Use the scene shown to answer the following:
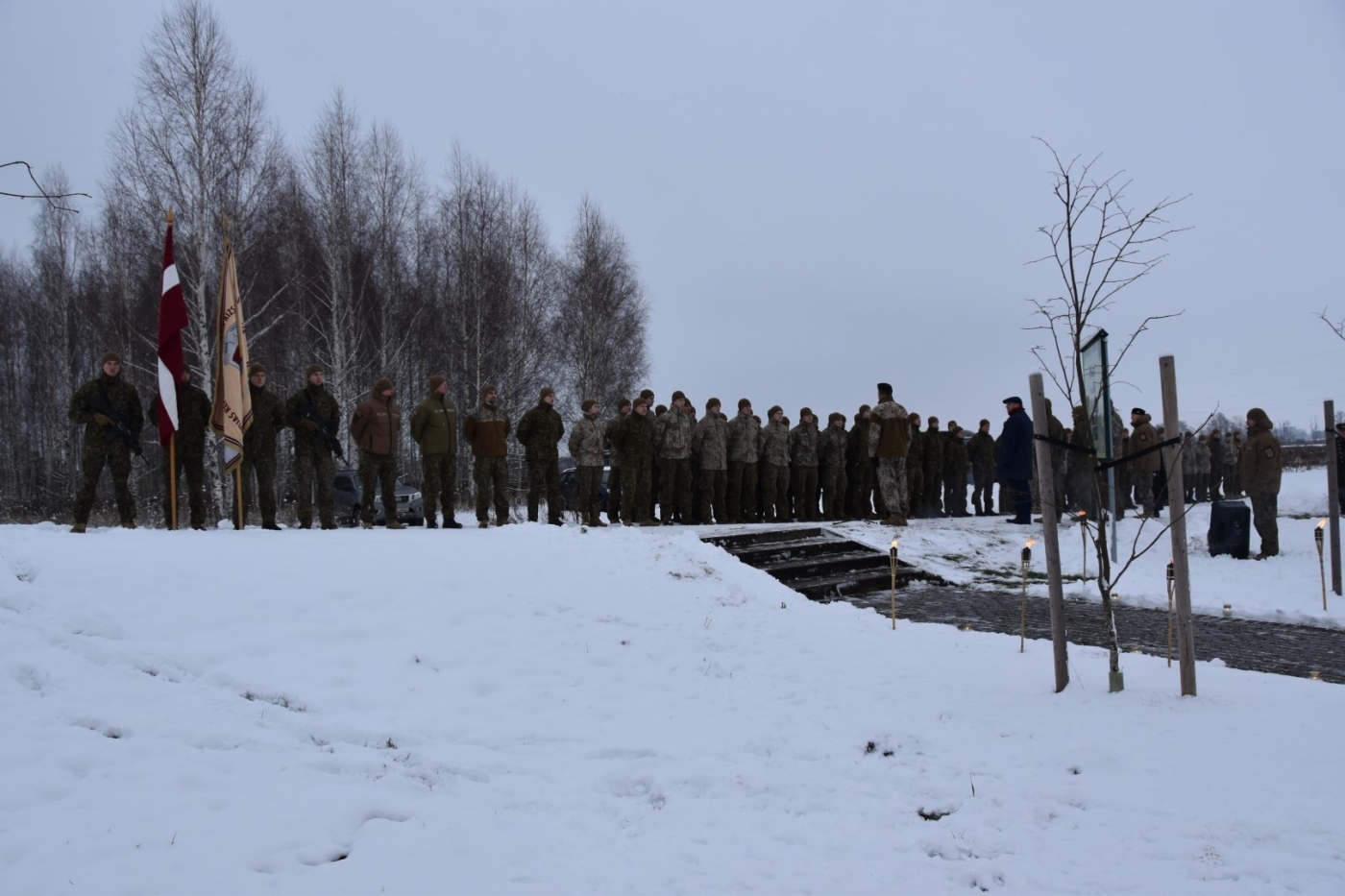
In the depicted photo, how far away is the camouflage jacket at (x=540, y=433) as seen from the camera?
1216cm

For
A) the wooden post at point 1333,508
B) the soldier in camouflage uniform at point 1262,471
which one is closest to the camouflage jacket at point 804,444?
the soldier in camouflage uniform at point 1262,471

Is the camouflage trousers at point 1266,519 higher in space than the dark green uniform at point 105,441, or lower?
lower

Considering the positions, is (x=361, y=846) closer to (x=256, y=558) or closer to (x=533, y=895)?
(x=533, y=895)

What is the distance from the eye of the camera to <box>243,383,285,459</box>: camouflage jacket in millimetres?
11086

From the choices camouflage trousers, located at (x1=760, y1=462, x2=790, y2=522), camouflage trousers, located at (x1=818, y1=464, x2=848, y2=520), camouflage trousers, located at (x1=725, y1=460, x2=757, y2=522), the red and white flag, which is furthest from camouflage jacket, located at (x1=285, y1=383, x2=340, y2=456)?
camouflage trousers, located at (x1=818, y1=464, x2=848, y2=520)

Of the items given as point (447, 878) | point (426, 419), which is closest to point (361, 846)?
point (447, 878)

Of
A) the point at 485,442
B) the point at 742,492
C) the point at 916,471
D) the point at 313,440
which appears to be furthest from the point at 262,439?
the point at 916,471

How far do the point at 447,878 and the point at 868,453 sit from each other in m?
13.2

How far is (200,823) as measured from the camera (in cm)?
374

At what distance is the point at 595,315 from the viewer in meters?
28.6

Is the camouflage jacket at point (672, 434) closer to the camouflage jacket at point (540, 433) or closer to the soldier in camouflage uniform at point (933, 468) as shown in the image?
the camouflage jacket at point (540, 433)

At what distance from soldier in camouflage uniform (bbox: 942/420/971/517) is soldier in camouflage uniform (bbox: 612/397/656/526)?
7690 mm

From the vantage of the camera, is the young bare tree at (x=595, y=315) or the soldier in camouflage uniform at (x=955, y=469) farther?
the young bare tree at (x=595, y=315)

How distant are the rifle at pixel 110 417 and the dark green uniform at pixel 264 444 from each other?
4.35 feet
